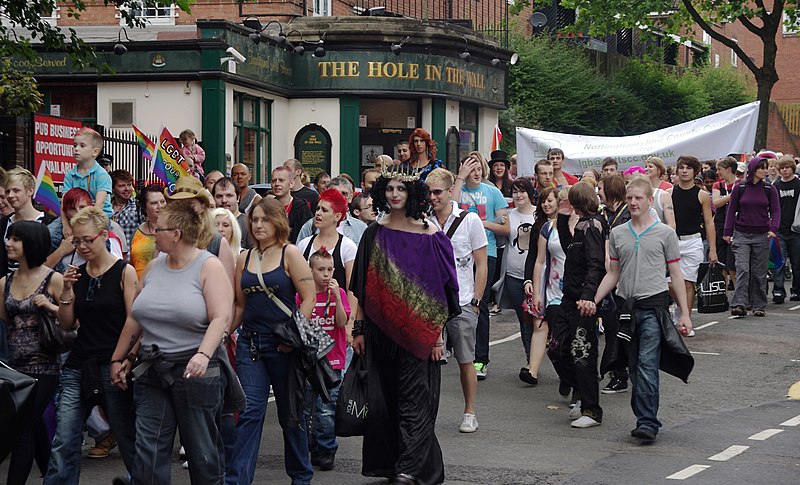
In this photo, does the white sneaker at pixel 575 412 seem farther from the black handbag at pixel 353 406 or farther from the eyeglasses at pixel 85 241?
the eyeglasses at pixel 85 241

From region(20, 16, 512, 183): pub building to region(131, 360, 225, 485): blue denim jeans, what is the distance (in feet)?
59.9

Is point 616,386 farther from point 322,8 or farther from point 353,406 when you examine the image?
point 322,8

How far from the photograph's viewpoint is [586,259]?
9695 mm

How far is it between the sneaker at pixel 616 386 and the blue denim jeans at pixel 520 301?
75 centimetres

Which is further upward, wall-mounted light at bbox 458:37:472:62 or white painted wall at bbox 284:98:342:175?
wall-mounted light at bbox 458:37:472:62

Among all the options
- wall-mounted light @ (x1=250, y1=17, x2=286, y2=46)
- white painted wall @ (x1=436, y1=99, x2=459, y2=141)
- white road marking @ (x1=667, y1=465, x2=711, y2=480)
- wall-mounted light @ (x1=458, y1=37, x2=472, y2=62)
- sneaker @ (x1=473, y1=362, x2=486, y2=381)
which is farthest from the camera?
white painted wall @ (x1=436, y1=99, x2=459, y2=141)

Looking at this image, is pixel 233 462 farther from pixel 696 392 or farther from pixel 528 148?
pixel 528 148

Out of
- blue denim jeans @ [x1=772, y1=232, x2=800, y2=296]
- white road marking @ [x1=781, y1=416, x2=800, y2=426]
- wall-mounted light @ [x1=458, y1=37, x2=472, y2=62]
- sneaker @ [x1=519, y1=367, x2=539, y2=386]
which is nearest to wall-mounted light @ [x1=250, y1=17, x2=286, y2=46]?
wall-mounted light @ [x1=458, y1=37, x2=472, y2=62]

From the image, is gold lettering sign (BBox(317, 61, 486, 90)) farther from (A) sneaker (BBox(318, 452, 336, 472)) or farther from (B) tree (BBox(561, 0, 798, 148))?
(A) sneaker (BBox(318, 452, 336, 472))

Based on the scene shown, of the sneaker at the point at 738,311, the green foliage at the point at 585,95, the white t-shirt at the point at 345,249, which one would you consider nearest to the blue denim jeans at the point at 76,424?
the white t-shirt at the point at 345,249

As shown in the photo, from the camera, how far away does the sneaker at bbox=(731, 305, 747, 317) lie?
1664 centimetres

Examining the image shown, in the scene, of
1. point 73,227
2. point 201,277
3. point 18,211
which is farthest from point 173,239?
point 18,211

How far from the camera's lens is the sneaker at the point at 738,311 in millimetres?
16641

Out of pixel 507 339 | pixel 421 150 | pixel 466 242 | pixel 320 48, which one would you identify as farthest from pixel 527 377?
pixel 320 48
